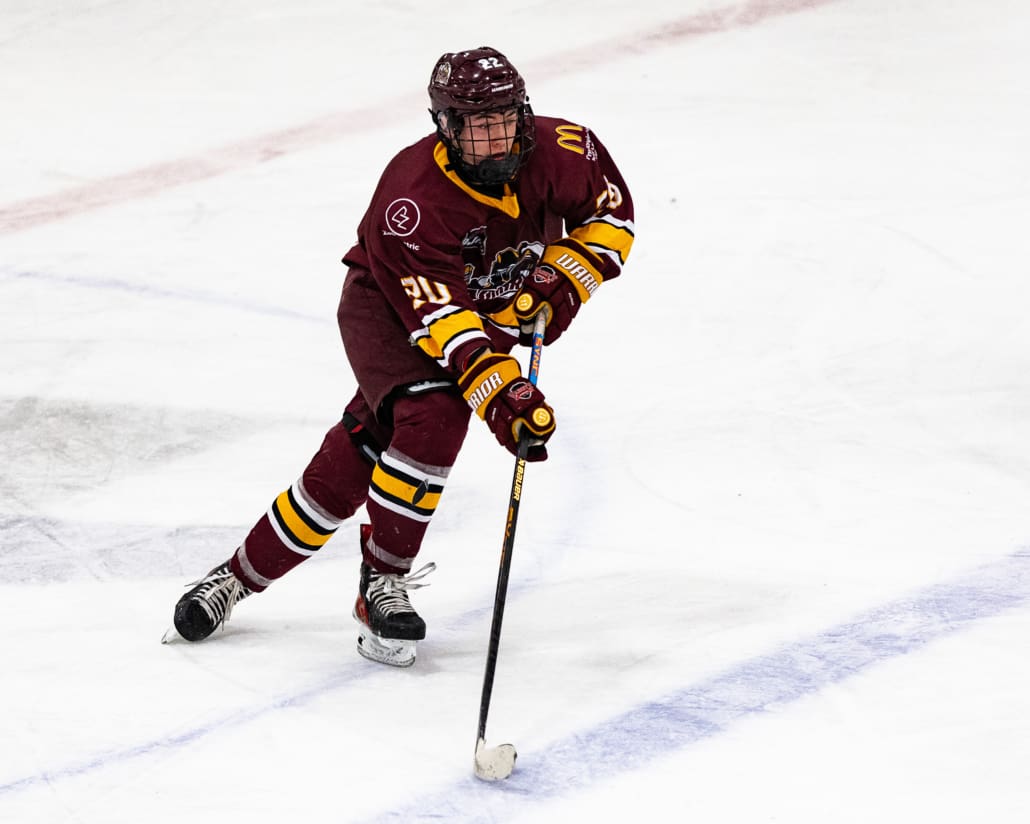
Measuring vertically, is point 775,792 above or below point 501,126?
below

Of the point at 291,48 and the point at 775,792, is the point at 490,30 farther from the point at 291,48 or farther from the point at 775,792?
the point at 775,792

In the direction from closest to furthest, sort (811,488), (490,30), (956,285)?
(811,488), (956,285), (490,30)

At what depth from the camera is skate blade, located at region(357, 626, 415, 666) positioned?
8.93 ft

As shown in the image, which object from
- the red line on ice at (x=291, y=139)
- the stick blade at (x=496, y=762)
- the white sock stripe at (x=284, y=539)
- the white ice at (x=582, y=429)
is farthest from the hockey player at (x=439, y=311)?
the red line on ice at (x=291, y=139)

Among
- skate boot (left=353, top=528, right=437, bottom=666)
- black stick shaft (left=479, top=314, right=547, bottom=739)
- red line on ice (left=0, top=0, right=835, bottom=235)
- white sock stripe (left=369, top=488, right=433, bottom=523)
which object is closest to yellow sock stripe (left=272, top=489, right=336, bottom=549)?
skate boot (left=353, top=528, right=437, bottom=666)

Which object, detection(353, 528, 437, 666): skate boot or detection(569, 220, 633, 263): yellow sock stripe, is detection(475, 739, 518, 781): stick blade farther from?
detection(569, 220, 633, 263): yellow sock stripe

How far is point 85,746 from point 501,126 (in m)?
1.24

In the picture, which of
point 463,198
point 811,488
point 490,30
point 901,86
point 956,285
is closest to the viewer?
point 463,198

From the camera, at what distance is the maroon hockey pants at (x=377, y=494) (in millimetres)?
2619

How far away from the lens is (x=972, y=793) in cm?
221

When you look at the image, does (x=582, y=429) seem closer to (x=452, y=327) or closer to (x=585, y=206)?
(x=585, y=206)

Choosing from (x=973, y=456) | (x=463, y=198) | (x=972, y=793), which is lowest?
(x=973, y=456)

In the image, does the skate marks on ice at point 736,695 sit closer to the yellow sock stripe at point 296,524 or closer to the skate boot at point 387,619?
the skate boot at point 387,619

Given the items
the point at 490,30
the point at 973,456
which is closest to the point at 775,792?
the point at 973,456
